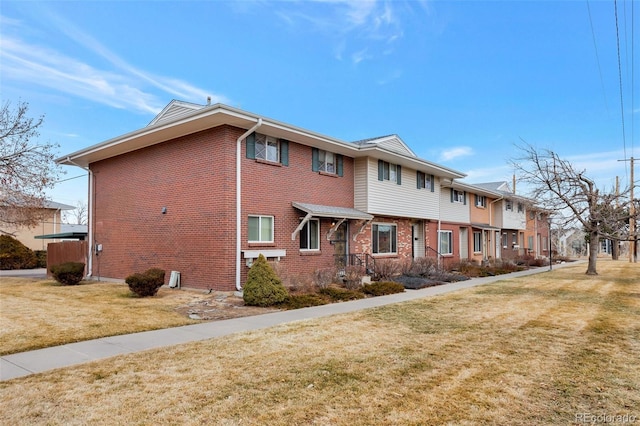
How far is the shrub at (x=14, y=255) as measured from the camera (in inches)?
1012

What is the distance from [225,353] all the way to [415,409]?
10.1 feet

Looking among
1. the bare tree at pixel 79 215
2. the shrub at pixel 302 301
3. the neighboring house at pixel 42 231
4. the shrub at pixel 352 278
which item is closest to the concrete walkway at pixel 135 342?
the shrub at pixel 302 301

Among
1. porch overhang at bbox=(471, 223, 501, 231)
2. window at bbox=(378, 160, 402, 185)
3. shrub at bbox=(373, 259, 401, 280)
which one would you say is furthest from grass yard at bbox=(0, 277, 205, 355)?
porch overhang at bbox=(471, 223, 501, 231)

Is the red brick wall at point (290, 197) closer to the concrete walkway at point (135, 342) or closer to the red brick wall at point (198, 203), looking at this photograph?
the red brick wall at point (198, 203)

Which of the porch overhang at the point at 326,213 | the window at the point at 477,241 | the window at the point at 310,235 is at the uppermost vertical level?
the porch overhang at the point at 326,213

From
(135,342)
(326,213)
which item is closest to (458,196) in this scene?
(326,213)

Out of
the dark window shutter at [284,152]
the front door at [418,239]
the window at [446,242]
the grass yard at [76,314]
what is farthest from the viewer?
the window at [446,242]

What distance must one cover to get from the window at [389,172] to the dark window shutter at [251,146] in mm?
7010

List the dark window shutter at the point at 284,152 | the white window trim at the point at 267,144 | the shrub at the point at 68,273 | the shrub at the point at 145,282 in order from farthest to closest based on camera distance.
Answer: the shrub at the point at 68,273
the dark window shutter at the point at 284,152
the white window trim at the point at 267,144
the shrub at the point at 145,282

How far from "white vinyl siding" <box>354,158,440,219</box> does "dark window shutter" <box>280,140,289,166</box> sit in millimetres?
4385

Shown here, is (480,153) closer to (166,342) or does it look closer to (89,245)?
(89,245)

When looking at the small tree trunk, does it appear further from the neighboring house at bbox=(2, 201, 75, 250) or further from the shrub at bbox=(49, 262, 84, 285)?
the neighboring house at bbox=(2, 201, 75, 250)

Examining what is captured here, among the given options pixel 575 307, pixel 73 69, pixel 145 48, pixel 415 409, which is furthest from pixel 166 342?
pixel 73 69

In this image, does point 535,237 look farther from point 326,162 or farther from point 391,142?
point 326,162
